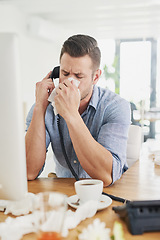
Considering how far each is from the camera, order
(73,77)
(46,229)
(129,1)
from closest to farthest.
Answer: (46,229), (73,77), (129,1)

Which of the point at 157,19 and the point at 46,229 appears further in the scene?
the point at 157,19

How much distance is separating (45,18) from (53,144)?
4851mm

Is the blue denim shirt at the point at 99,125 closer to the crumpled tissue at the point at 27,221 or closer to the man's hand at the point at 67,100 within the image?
the man's hand at the point at 67,100

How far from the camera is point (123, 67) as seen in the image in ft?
24.3

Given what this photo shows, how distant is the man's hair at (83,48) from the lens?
1518mm

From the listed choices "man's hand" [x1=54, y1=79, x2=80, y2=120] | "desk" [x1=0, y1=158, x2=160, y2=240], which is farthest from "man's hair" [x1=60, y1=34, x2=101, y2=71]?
"desk" [x1=0, y1=158, x2=160, y2=240]

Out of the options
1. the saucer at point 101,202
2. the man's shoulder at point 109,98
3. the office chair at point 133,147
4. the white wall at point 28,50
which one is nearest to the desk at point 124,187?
the saucer at point 101,202

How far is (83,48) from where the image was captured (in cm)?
153

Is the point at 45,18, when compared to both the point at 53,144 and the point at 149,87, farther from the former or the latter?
Answer: the point at 53,144

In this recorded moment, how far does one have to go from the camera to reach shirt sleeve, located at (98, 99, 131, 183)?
1.29 meters

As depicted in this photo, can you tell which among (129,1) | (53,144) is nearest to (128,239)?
(53,144)

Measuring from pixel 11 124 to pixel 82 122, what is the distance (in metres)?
0.58

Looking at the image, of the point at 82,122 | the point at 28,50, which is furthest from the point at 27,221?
the point at 28,50

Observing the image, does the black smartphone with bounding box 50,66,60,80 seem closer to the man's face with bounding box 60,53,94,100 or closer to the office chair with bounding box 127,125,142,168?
the man's face with bounding box 60,53,94,100
